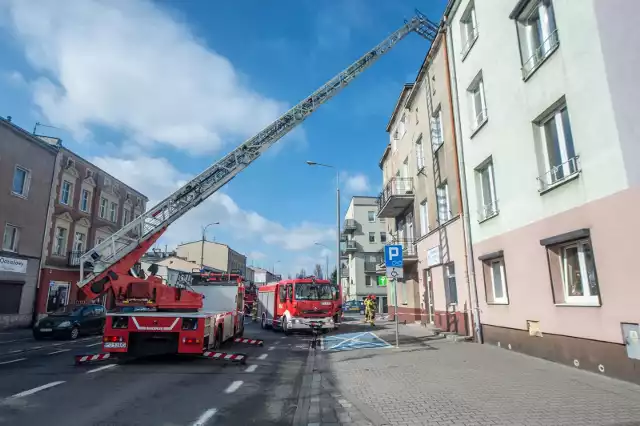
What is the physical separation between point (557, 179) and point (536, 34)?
396 cm

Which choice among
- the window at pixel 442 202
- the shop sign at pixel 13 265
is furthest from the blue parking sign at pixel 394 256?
the shop sign at pixel 13 265

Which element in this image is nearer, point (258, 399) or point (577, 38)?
point (258, 399)

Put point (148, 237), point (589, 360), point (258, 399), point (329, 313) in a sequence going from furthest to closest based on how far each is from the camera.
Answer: point (329, 313) → point (148, 237) → point (589, 360) → point (258, 399)

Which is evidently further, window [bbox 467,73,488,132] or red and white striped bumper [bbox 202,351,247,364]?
window [bbox 467,73,488,132]

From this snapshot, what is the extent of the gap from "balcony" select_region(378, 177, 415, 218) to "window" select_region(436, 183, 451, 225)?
3.89 meters

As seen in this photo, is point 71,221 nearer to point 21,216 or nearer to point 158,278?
point 21,216

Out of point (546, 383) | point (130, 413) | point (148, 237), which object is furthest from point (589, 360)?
point (148, 237)

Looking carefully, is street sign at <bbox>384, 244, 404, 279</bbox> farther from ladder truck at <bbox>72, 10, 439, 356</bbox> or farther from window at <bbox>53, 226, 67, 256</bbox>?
window at <bbox>53, 226, 67, 256</bbox>

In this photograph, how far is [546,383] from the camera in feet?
24.1

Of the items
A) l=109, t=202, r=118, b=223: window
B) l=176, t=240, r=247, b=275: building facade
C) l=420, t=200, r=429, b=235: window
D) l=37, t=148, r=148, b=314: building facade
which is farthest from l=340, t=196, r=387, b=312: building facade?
l=420, t=200, r=429, b=235: window

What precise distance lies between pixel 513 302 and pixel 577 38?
6585 millimetres

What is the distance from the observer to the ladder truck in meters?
10.4

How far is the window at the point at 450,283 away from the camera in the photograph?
1615 centimetres

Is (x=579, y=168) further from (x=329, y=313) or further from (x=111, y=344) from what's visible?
(x=329, y=313)
